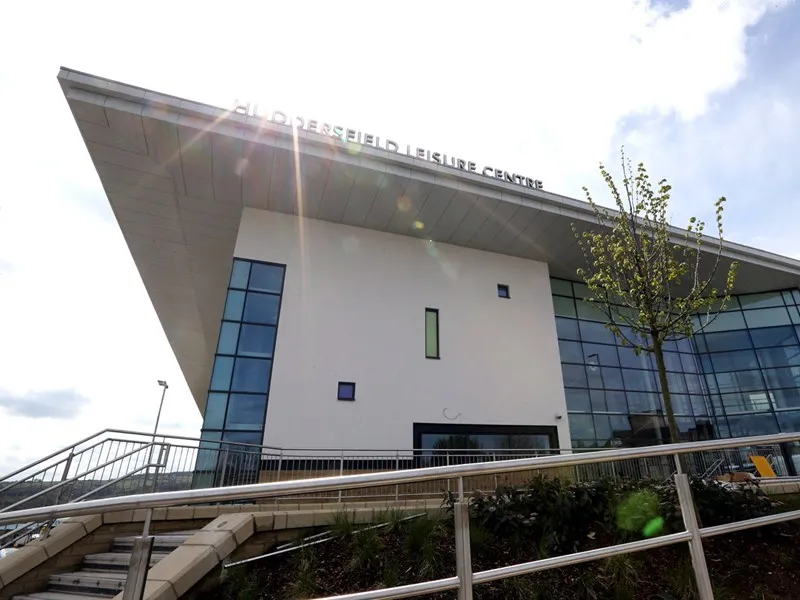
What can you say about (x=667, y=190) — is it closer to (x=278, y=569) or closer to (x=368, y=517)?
(x=368, y=517)

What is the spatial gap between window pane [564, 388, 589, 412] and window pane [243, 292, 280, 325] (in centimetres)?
950

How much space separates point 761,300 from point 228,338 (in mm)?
21286

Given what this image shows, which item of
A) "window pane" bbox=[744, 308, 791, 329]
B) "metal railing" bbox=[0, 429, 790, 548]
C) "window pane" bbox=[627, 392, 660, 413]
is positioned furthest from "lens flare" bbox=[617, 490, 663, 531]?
"window pane" bbox=[744, 308, 791, 329]

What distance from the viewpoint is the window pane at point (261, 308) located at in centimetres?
1153

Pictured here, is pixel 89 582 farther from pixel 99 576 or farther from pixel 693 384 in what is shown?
pixel 693 384

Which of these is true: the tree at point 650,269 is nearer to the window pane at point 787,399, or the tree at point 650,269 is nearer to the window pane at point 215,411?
the window pane at point 215,411

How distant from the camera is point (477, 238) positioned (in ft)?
46.3

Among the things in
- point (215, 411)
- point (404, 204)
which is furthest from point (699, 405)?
point (215, 411)

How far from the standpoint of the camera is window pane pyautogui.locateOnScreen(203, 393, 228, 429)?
10289mm

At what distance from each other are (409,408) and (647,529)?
796 centimetres

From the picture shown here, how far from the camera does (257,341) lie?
445 inches

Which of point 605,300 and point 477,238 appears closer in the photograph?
point 605,300

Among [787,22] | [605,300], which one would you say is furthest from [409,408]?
[787,22]

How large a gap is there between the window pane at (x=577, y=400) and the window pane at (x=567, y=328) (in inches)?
74.7
